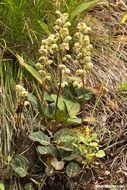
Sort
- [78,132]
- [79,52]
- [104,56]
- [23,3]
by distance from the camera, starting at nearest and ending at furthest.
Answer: [79,52]
[78,132]
[23,3]
[104,56]

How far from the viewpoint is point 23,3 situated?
2.79 metres

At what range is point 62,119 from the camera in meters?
2.52

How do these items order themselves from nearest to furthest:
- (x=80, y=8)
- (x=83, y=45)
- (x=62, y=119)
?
1. (x=83, y=45)
2. (x=62, y=119)
3. (x=80, y=8)

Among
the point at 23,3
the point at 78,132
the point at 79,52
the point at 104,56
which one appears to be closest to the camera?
the point at 79,52

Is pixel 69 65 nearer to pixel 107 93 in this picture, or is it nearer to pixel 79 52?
pixel 107 93

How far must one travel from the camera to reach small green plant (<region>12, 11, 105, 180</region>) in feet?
7.71

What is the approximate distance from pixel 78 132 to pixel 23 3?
0.77 meters

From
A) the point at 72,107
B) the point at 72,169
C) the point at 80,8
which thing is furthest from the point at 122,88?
the point at 72,169

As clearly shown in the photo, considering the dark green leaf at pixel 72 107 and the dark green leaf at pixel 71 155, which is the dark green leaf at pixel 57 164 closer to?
the dark green leaf at pixel 71 155

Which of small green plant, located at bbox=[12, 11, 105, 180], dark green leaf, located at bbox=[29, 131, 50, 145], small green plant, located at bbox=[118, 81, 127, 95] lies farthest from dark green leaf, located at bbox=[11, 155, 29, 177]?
small green plant, located at bbox=[118, 81, 127, 95]

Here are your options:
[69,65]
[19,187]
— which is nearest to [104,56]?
[69,65]

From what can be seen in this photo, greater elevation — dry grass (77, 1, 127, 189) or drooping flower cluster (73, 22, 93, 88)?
drooping flower cluster (73, 22, 93, 88)

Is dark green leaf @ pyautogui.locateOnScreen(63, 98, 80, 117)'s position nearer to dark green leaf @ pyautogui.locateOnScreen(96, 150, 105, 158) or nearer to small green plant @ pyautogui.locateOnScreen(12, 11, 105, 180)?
small green plant @ pyautogui.locateOnScreen(12, 11, 105, 180)

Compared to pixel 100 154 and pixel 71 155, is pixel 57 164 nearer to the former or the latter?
pixel 71 155
